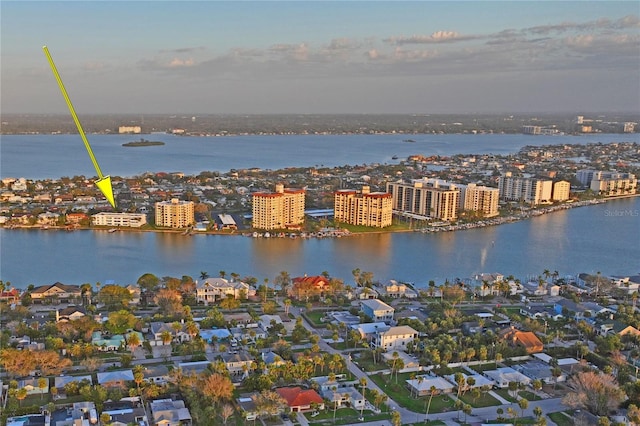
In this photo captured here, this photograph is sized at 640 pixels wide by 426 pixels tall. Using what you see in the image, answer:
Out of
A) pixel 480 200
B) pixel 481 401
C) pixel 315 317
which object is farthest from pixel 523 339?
pixel 480 200

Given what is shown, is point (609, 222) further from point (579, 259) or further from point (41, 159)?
point (41, 159)

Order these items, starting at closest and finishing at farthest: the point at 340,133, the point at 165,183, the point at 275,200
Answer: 1. the point at 275,200
2. the point at 165,183
3. the point at 340,133

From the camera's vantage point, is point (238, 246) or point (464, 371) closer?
point (464, 371)

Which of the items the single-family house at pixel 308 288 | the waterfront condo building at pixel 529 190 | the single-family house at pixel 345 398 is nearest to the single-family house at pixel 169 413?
the single-family house at pixel 345 398

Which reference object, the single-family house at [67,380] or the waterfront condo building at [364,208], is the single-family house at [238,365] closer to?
the single-family house at [67,380]

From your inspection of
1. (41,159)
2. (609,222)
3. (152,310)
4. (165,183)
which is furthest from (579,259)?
(41,159)

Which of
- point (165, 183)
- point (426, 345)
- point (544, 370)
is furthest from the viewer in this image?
point (165, 183)

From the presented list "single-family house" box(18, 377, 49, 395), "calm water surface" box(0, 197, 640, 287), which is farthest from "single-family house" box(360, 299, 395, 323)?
"single-family house" box(18, 377, 49, 395)
